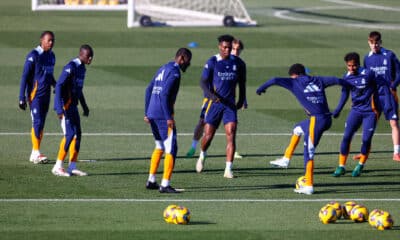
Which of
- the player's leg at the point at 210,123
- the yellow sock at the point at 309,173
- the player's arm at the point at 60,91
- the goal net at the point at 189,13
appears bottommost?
the yellow sock at the point at 309,173

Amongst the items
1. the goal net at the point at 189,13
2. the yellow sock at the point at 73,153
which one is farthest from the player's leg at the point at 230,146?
the goal net at the point at 189,13

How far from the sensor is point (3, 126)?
86.7ft

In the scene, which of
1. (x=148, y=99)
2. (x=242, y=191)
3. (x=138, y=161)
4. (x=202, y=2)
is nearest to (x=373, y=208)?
(x=242, y=191)

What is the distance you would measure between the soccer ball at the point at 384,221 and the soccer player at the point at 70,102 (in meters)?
6.45

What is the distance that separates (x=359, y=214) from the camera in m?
16.8

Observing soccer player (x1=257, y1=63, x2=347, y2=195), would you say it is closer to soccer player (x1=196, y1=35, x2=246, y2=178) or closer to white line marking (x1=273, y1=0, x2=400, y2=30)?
soccer player (x1=196, y1=35, x2=246, y2=178)

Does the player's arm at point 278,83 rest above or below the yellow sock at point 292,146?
above

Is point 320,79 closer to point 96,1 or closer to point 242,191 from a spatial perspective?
point 242,191

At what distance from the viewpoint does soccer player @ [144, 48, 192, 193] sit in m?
18.8

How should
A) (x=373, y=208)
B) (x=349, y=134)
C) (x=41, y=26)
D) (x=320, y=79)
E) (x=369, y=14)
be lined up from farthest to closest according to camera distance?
(x=369, y=14)
(x=41, y=26)
(x=349, y=134)
(x=320, y=79)
(x=373, y=208)

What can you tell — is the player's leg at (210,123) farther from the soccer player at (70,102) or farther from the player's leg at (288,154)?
the soccer player at (70,102)

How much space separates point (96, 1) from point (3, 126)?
75.2 ft

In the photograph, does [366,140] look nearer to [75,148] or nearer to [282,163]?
[282,163]

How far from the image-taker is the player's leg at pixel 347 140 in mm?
21156
